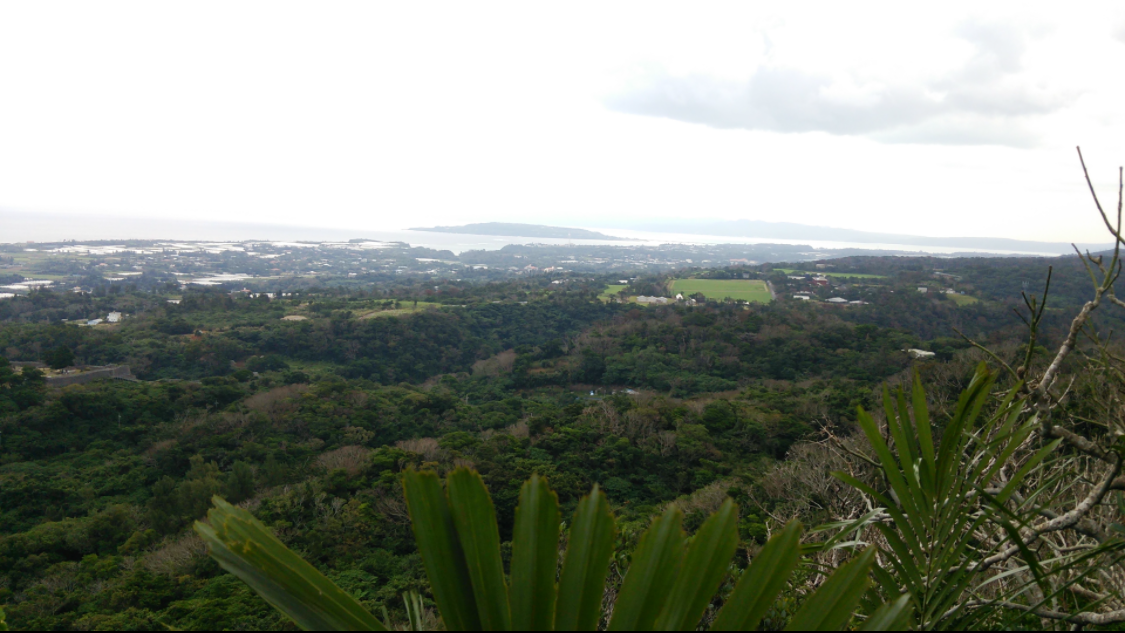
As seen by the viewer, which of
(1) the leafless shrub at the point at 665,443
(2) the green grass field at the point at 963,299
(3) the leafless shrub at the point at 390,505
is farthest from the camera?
(2) the green grass field at the point at 963,299

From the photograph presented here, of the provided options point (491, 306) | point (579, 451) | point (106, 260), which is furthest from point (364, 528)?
point (106, 260)

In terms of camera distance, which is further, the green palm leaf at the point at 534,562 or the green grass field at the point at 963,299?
the green grass field at the point at 963,299

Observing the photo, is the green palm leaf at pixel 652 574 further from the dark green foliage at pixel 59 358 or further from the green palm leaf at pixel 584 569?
the dark green foliage at pixel 59 358

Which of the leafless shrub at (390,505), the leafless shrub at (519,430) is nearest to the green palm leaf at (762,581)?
the leafless shrub at (390,505)

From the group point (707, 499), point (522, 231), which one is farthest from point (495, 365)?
point (522, 231)

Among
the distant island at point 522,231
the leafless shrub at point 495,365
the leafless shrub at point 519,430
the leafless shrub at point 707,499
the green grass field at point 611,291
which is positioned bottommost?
the leafless shrub at point 495,365

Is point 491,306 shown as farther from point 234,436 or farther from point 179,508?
point 179,508

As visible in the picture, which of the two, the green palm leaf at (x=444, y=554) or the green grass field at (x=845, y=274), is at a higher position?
the green palm leaf at (x=444, y=554)

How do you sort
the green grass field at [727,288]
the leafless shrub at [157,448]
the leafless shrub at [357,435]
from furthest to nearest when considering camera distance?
1. the green grass field at [727,288]
2. the leafless shrub at [357,435]
3. the leafless shrub at [157,448]
